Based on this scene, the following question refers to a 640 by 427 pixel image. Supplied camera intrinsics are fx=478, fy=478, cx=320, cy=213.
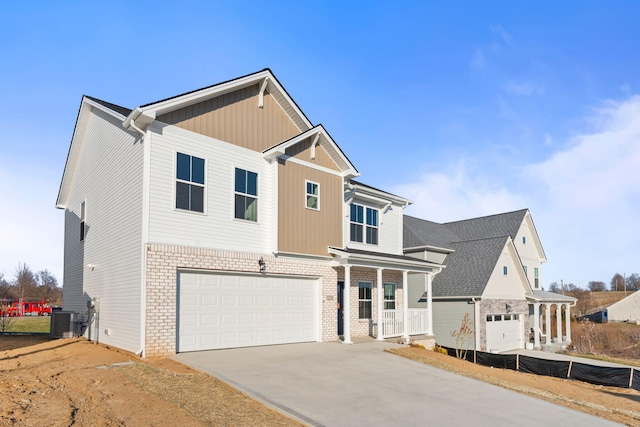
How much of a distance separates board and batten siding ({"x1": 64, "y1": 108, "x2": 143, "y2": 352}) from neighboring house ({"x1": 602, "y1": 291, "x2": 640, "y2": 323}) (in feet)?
213

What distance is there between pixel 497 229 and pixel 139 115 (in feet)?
85.2

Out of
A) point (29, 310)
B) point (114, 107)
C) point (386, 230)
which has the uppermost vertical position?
point (114, 107)

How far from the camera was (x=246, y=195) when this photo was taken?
14.9 m

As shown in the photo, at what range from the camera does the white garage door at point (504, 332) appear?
2388cm

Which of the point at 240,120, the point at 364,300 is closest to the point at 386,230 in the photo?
the point at 364,300

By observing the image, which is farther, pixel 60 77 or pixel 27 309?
pixel 27 309

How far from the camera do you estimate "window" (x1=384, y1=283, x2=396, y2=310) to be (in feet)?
68.5

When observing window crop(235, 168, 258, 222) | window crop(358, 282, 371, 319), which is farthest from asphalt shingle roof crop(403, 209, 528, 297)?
window crop(235, 168, 258, 222)

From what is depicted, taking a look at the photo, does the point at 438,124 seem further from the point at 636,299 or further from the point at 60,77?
the point at 636,299

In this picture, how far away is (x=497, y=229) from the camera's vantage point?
3197cm

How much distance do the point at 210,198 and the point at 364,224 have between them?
8405 mm

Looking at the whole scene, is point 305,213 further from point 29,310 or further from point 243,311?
point 29,310

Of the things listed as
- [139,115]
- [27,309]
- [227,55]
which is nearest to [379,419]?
[139,115]

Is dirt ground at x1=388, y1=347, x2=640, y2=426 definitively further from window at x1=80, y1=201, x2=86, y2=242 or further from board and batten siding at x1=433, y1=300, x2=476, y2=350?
window at x1=80, y1=201, x2=86, y2=242
